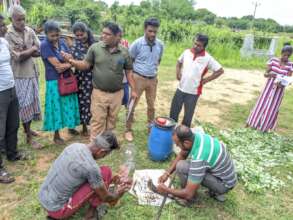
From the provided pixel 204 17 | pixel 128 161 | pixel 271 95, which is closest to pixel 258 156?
pixel 271 95

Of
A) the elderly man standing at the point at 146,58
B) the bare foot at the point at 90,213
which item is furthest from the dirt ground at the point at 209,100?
the elderly man standing at the point at 146,58

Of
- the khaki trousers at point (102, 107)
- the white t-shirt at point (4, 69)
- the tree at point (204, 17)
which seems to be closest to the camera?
the white t-shirt at point (4, 69)

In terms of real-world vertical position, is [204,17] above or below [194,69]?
above

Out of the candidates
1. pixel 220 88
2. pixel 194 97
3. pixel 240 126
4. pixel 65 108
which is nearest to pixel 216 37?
pixel 220 88

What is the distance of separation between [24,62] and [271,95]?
4.01 m

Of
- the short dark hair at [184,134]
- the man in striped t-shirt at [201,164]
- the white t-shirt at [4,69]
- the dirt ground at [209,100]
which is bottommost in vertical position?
the dirt ground at [209,100]

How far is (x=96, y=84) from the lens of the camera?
12.6 ft

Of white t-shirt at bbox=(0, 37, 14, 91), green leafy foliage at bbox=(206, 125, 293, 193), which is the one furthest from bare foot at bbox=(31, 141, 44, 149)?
green leafy foliage at bbox=(206, 125, 293, 193)

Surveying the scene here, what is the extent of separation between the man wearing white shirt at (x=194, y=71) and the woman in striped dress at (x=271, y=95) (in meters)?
1.31

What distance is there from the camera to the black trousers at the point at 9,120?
3.30 m

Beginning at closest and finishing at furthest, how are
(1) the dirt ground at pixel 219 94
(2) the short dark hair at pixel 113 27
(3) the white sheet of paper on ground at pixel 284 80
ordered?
(2) the short dark hair at pixel 113 27 < (3) the white sheet of paper on ground at pixel 284 80 < (1) the dirt ground at pixel 219 94

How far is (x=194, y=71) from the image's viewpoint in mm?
4238

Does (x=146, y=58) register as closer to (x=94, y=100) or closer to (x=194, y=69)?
(x=194, y=69)

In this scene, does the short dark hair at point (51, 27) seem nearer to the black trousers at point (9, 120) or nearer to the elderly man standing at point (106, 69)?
the elderly man standing at point (106, 69)
